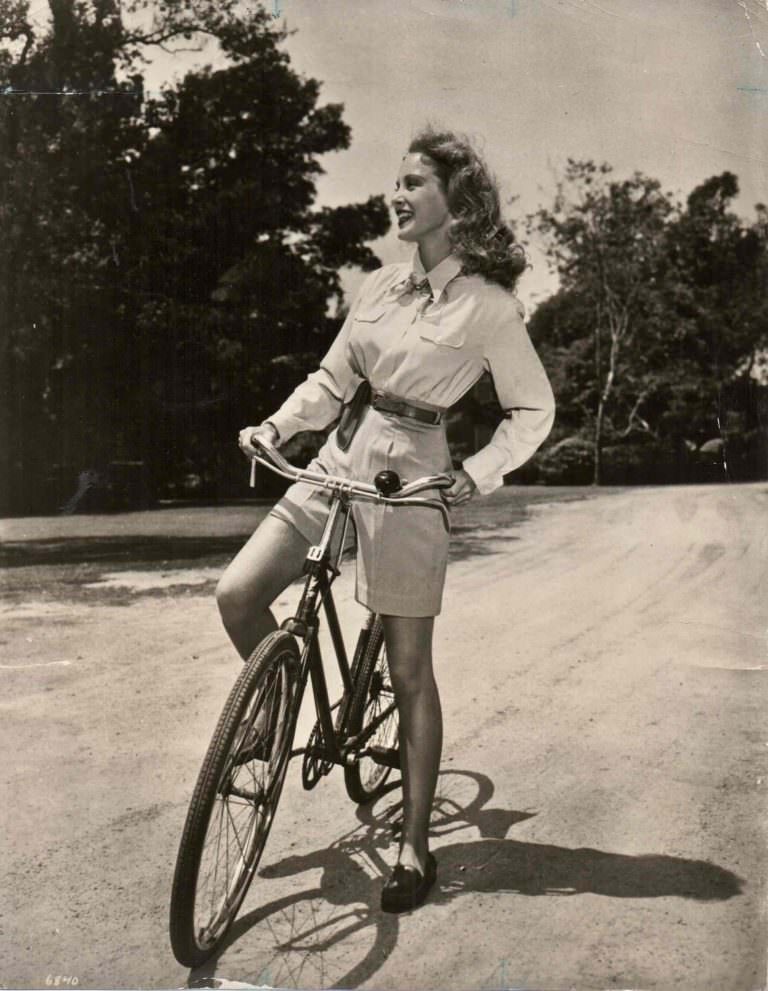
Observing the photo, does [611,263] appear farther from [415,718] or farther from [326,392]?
[415,718]

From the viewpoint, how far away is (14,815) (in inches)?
106

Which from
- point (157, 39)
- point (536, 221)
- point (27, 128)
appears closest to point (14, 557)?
point (27, 128)

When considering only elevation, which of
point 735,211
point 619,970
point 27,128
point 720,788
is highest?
point 27,128

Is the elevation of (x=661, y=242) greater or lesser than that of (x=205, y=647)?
greater

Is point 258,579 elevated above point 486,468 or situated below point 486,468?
below

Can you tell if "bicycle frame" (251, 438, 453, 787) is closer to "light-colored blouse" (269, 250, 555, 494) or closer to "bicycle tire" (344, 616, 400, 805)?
"bicycle tire" (344, 616, 400, 805)

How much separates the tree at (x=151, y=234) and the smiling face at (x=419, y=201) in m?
0.69

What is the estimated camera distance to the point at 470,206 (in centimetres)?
244

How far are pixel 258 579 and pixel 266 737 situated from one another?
395mm

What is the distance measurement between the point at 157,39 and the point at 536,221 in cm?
147

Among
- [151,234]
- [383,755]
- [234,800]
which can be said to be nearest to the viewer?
[234,800]

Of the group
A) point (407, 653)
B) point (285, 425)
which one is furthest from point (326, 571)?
point (285, 425)

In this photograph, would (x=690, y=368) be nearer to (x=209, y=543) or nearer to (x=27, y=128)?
(x=209, y=543)

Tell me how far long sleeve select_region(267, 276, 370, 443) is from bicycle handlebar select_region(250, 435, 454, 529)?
0.19 m
